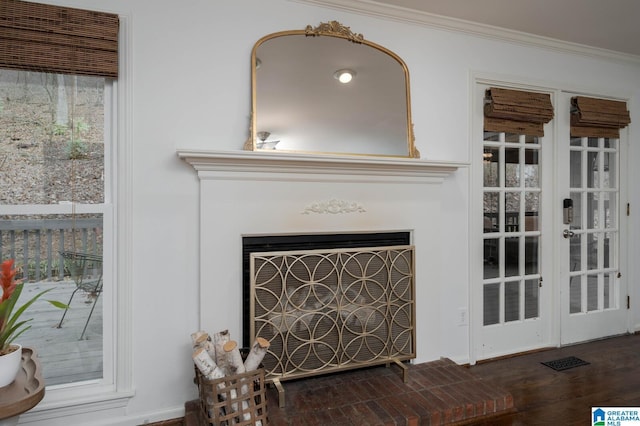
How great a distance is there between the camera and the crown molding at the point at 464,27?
7.89 feet

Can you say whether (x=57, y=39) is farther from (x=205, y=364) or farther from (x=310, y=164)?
(x=205, y=364)

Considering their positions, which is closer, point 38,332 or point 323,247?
point 38,332

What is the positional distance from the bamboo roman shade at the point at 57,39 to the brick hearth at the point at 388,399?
1.84 metres

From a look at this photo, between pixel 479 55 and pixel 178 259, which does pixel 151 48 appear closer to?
pixel 178 259

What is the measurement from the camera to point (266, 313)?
2.08m

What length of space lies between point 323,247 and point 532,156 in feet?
6.43

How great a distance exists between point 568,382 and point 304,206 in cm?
210

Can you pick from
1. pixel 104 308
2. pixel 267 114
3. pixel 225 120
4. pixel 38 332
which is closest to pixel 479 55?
pixel 267 114

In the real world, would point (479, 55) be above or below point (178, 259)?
above

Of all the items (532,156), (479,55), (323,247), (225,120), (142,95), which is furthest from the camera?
(532,156)

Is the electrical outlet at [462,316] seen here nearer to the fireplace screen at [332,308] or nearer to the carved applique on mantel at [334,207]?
the fireplace screen at [332,308]

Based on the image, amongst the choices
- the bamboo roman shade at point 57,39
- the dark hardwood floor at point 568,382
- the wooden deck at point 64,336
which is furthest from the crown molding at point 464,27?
the dark hardwood floor at point 568,382

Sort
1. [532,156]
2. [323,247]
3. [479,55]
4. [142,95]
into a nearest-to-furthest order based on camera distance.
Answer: [142,95] → [323,247] → [479,55] → [532,156]

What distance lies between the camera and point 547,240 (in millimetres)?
3033
